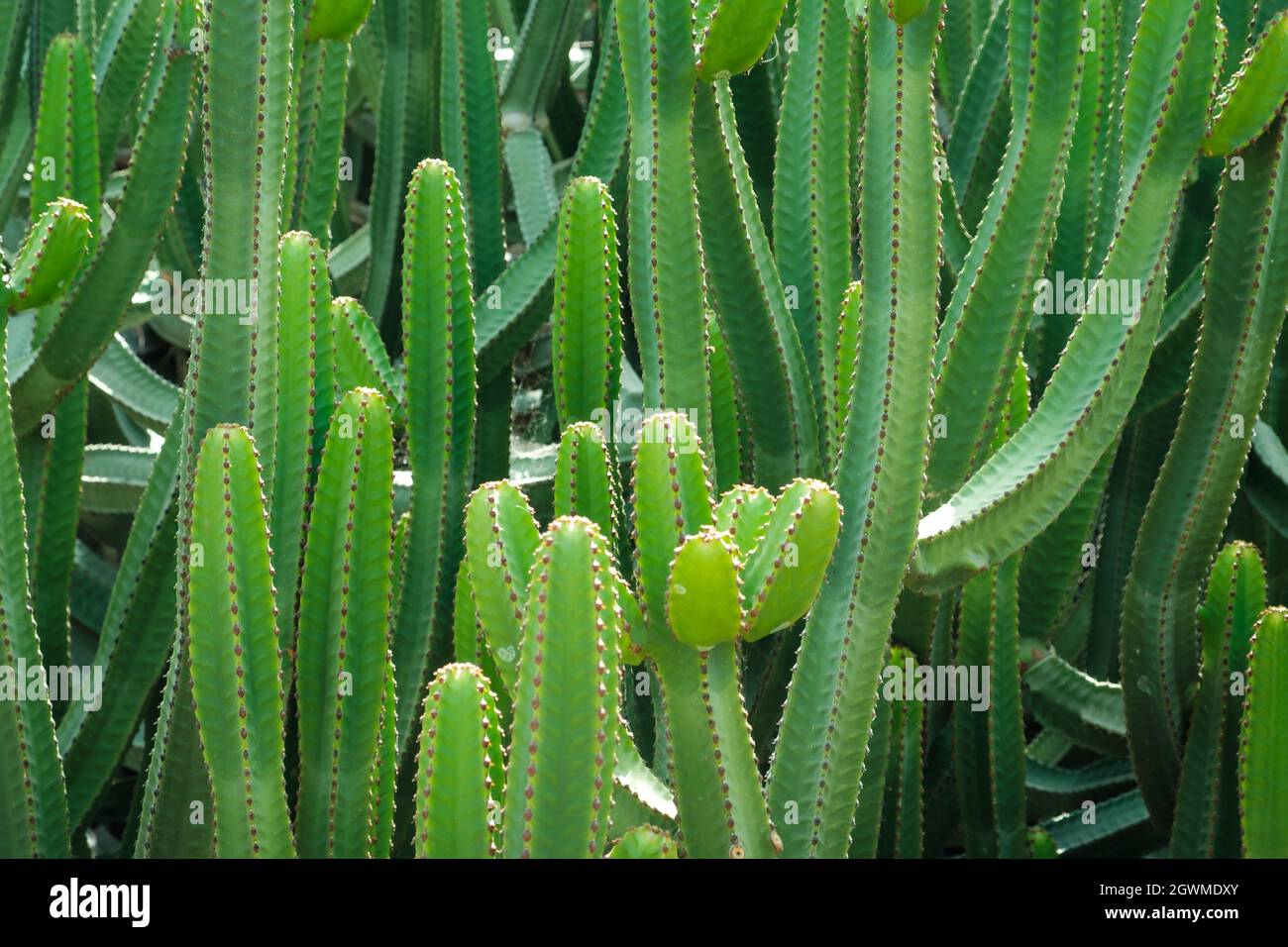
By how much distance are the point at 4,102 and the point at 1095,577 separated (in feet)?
8.46

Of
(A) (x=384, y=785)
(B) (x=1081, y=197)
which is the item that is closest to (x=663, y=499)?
(A) (x=384, y=785)

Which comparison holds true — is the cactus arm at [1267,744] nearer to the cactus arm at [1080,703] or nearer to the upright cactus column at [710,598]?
the cactus arm at [1080,703]

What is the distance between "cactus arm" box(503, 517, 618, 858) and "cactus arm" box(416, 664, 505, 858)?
1.7 inches

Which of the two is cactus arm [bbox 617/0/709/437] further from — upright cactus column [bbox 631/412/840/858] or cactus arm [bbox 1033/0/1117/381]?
cactus arm [bbox 1033/0/1117/381]

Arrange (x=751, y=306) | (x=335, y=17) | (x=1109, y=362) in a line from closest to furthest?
(x=1109, y=362) → (x=335, y=17) → (x=751, y=306)

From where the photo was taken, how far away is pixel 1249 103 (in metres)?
2.02

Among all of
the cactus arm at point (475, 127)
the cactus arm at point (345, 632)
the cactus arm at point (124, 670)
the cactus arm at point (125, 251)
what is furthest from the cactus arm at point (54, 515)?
the cactus arm at point (345, 632)

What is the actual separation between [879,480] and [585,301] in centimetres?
80

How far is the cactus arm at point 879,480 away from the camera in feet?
5.95

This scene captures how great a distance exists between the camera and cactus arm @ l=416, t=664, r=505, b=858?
1576 mm

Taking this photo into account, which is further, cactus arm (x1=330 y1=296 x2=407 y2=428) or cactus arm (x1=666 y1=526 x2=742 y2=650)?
cactus arm (x1=330 y1=296 x2=407 y2=428)

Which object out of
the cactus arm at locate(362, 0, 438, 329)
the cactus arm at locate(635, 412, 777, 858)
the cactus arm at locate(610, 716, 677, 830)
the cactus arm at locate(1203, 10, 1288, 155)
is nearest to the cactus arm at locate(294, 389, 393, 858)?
the cactus arm at locate(610, 716, 677, 830)

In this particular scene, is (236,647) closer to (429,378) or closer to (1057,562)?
(429,378)
